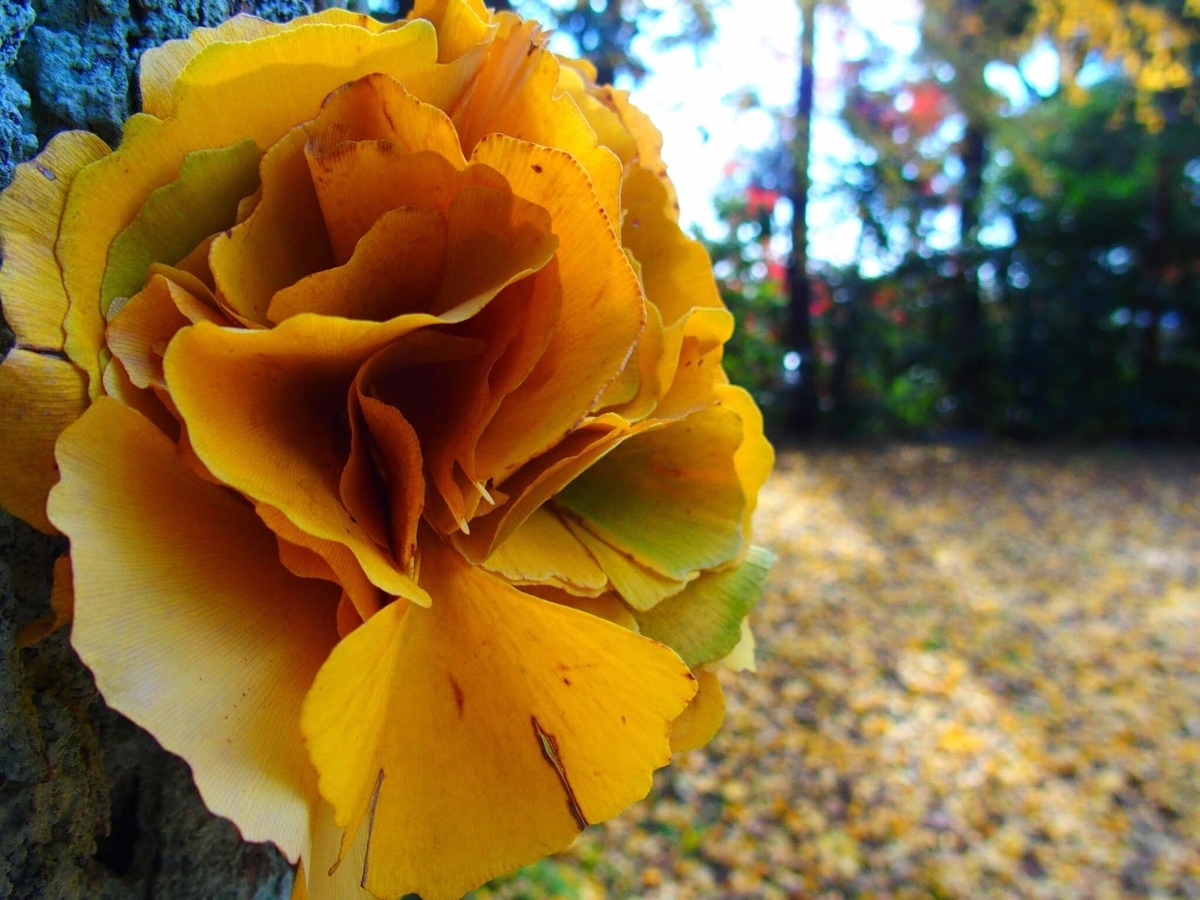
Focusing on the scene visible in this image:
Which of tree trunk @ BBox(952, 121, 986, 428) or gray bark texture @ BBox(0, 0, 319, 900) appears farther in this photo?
tree trunk @ BBox(952, 121, 986, 428)

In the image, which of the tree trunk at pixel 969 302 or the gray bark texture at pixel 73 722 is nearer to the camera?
the gray bark texture at pixel 73 722

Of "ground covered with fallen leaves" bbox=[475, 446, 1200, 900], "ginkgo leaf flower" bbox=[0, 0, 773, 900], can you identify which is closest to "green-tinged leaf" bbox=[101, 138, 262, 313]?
"ginkgo leaf flower" bbox=[0, 0, 773, 900]

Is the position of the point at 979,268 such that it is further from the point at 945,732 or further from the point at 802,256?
the point at 945,732

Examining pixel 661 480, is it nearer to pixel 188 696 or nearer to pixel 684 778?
pixel 188 696

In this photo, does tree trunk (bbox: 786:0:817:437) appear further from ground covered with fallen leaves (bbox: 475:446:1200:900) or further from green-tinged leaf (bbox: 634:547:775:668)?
green-tinged leaf (bbox: 634:547:775:668)

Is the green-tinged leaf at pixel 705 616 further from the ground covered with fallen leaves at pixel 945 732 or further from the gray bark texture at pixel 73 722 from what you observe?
the ground covered with fallen leaves at pixel 945 732

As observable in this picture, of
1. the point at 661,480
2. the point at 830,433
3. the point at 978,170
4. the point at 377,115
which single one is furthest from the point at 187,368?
the point at 978,170

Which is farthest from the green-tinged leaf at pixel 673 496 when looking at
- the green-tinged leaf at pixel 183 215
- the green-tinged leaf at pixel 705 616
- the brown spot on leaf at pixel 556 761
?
the green-tinged leaf at pixel 183 215

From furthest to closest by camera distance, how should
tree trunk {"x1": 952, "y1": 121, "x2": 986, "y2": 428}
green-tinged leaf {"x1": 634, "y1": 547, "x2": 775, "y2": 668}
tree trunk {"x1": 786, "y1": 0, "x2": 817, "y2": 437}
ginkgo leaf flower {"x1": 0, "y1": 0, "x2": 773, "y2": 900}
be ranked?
tree trunk {"x1": 952, "y1": 121, "x2": 986, "y2": 428} → tree trunk {"x1": 786, "y1": 0, "x2": 817, "y2": 437} → green-tinged leaf {"x1": 634, "y1": 547, "x2": 775, "y2": 668} → ginkgo leaf flower {"x1": 0, "y1": 0, "x2": 773, "y2": 900}
